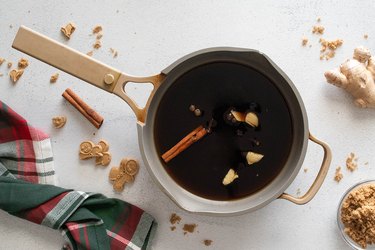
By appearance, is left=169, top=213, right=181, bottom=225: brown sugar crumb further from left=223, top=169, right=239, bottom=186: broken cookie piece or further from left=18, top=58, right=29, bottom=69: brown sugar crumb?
left=18, top=58, right=29, bottom=69: brown sugar crumb

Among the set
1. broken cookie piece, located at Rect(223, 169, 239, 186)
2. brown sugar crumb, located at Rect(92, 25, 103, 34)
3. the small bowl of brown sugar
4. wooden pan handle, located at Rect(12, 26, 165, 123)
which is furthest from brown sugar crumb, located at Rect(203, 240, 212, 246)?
brown sugar crumb, located at Rect(92, 25, 103, 34)

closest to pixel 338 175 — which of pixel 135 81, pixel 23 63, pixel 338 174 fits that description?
pixel 338 174

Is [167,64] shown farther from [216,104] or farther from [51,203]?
[51,203]

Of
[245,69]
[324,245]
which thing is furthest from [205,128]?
[324,245]

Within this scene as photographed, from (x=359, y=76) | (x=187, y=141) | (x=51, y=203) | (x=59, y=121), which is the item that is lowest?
(x=51, y=203)

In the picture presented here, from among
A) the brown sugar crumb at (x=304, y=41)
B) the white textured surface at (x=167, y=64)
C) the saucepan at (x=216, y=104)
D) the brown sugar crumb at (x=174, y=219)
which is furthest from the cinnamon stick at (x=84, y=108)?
the brown sugar crumb at (x=304, y=41)

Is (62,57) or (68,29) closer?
(62,57)

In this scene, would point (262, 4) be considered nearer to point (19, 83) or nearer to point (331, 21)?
point (331, 21)
